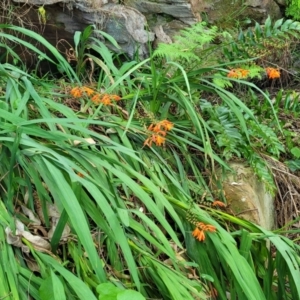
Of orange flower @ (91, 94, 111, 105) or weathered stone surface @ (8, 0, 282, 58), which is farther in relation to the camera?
weathered stone surface @ (8, 0, 282, 58)

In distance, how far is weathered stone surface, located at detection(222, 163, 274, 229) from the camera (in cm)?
209

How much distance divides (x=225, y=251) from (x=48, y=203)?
0.61 metres

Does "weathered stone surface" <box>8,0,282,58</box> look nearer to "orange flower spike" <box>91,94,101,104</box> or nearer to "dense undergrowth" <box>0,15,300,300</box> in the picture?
"dense undergrowth" <box>0,15,300,300</box>

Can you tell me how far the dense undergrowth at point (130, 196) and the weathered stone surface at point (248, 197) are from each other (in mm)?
57

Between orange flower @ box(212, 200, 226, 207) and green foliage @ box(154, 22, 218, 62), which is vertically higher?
green foliage @ box(154, 22, 218, 62)

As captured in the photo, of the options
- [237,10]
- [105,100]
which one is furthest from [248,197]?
[237,10]

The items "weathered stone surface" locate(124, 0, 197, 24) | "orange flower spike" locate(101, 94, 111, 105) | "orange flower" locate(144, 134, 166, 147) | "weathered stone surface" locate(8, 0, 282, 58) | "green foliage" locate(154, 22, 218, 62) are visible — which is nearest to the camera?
"orange flower" locate(144, 134, 166, 147)

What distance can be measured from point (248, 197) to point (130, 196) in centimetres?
56

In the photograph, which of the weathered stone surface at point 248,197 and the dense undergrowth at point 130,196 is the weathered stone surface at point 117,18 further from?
the weathered stone surface at point 248,197

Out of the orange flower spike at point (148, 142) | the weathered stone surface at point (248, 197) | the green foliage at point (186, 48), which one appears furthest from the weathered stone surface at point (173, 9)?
the orange flower spike at point (148, 142)

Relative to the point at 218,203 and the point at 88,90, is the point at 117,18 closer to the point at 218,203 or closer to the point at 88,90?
the point at 88,90

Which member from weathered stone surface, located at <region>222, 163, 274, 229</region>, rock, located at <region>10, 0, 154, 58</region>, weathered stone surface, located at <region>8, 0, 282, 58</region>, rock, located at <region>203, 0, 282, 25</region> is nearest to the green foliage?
weathered stone surface, located at <region>8, 0, 282, 58</region>

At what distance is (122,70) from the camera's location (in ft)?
7.55

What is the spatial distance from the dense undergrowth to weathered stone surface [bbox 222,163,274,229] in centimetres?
6
